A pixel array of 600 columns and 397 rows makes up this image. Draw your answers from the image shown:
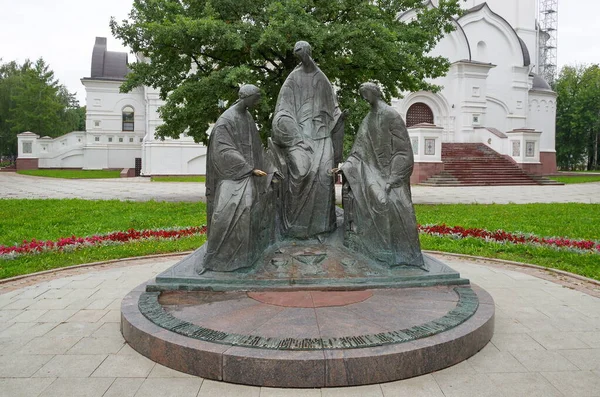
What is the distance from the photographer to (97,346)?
4.12 m

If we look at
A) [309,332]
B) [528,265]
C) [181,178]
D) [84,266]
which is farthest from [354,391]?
[181,178]

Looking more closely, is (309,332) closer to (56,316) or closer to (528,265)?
(56,316)

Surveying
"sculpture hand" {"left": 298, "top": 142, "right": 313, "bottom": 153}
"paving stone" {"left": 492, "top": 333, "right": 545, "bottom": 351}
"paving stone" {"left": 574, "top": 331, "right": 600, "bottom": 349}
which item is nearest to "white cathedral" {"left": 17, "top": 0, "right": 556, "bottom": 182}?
"sculpture hand" {"left": 298, "top": 142, "right": 313, "bottom": 153}

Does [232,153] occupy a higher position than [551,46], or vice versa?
[551,46]

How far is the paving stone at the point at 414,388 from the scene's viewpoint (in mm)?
3326

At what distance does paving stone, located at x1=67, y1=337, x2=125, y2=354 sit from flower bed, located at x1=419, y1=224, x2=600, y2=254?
6.70m

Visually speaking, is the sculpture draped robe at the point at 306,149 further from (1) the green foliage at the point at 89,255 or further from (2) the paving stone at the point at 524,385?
(1) the green foliage at the point at 89,255

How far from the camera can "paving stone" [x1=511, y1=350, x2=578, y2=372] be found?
372 centimetres

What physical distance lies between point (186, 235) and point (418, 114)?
25060mm

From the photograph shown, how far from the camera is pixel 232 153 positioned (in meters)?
5.10

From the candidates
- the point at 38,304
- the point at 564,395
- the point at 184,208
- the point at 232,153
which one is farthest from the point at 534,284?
the point at 184,208

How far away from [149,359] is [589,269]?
5.91 meters

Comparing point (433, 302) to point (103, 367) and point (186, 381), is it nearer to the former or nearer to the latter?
point (186, 381)

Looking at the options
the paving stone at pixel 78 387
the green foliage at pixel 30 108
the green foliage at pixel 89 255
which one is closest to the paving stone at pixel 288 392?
the paving stone at pixel 78 387
